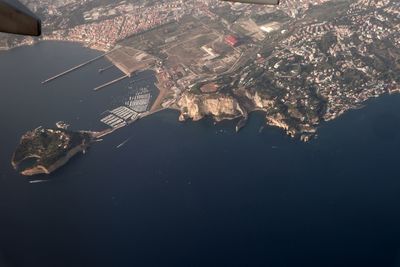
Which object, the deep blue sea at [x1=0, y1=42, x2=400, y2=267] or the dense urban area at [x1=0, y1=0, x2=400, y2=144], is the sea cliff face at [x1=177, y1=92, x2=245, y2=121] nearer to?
the dense urban area at [x1=0, y1=0, x2=400, y2=144]

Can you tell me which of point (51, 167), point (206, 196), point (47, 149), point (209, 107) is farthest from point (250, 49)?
point (51, 167)

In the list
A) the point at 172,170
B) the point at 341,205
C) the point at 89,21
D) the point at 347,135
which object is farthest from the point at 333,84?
the point at 89,21

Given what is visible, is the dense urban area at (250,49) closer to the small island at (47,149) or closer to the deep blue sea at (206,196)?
the deep blue sea at (206,196)

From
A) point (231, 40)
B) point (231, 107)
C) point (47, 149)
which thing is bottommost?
point (47, 149)

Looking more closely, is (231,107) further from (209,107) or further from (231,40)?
(231,40)

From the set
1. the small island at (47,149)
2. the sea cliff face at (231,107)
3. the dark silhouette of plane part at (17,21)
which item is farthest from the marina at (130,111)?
the dark silhouette of plane part at (17,21)

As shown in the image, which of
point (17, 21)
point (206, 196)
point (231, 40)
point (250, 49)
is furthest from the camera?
point (231, 40)
